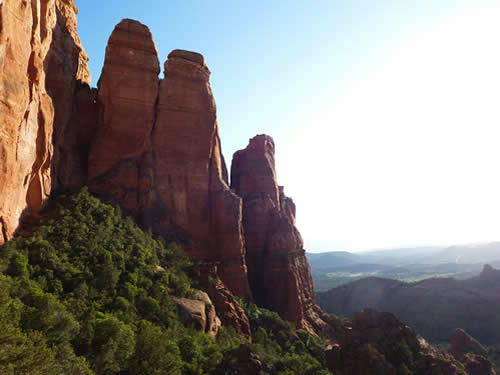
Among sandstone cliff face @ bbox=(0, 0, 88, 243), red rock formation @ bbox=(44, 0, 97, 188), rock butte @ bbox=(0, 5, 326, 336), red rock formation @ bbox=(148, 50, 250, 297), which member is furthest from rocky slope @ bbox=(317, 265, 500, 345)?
sandstone cliff face @ bbox=(0, 0, 88, 243)

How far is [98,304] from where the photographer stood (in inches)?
873

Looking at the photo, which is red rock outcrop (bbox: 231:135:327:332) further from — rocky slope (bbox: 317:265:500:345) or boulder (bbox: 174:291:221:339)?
rocky slope (bbox: 317:265:500:345)

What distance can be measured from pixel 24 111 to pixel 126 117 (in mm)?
16290

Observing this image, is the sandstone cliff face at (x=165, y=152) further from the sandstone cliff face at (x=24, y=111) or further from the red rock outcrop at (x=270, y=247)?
the red rock outcrop at (x=270, y=247)

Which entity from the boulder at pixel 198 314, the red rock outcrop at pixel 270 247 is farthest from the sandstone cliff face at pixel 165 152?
the boulder at pixel 198 314

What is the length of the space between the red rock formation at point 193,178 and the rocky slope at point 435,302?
74373 mm

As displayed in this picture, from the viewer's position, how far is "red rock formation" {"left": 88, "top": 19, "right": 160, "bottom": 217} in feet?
123

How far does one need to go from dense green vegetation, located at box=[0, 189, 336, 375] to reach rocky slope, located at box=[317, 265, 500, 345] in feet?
247

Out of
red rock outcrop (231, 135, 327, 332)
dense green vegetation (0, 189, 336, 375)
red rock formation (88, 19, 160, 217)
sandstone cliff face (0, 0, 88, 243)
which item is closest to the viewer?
dense green vegetation (0, 189, 336, 375)

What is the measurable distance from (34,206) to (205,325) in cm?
1933

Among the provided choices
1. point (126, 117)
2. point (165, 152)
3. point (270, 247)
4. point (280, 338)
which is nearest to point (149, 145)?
point (165, 152)

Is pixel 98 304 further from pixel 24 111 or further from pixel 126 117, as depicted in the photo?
pixel 126 117

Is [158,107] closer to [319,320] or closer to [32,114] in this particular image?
[32,114]

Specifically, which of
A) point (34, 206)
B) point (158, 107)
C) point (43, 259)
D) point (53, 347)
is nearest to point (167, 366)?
point (53, 347)
